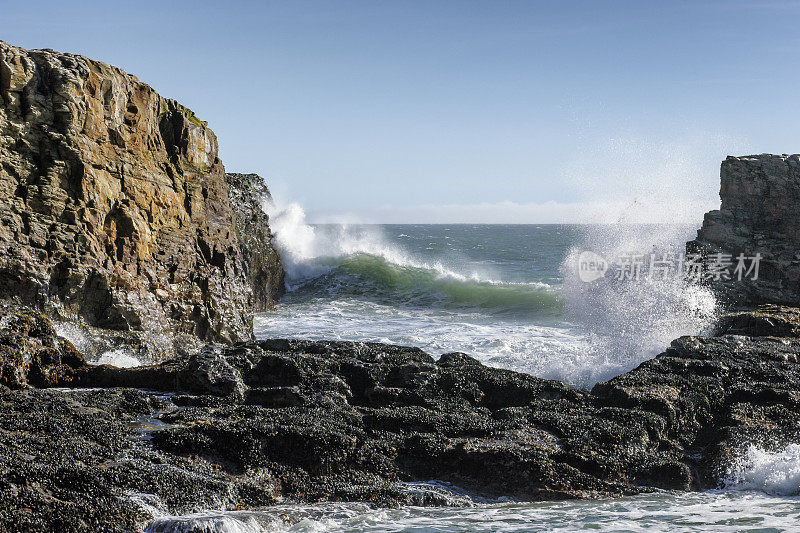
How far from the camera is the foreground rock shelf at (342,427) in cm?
457

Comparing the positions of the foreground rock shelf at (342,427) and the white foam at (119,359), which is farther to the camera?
the white foam at (119,359)

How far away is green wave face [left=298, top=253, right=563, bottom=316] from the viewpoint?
2275 centimetres

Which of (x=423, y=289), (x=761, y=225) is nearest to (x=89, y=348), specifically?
(x=761, y=225)

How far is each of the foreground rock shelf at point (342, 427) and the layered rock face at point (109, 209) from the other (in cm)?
230

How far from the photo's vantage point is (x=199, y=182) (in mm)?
13312

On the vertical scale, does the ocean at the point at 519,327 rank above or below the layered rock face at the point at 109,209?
below

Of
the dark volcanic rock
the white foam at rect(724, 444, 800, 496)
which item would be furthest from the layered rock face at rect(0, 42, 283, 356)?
the white foam at rect(724, 444, 800, 496)

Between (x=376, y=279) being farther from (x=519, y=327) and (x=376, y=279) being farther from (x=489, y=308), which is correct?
(x=519, y=327)

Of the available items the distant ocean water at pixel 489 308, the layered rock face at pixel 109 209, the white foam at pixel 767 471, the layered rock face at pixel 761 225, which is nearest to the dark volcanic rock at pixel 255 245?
the distant ocean water at pixel 489 308

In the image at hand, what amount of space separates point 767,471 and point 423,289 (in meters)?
19.3

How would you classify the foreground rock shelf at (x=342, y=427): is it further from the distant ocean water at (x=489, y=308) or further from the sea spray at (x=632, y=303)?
the distant ocean water at (x=489, y=308)

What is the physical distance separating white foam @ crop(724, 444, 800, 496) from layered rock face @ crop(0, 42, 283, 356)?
7.97 meters

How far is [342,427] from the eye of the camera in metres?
5.86

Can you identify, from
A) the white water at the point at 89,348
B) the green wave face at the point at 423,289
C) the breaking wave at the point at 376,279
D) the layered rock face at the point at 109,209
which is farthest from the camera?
the breaking wave at the point at 376,279
